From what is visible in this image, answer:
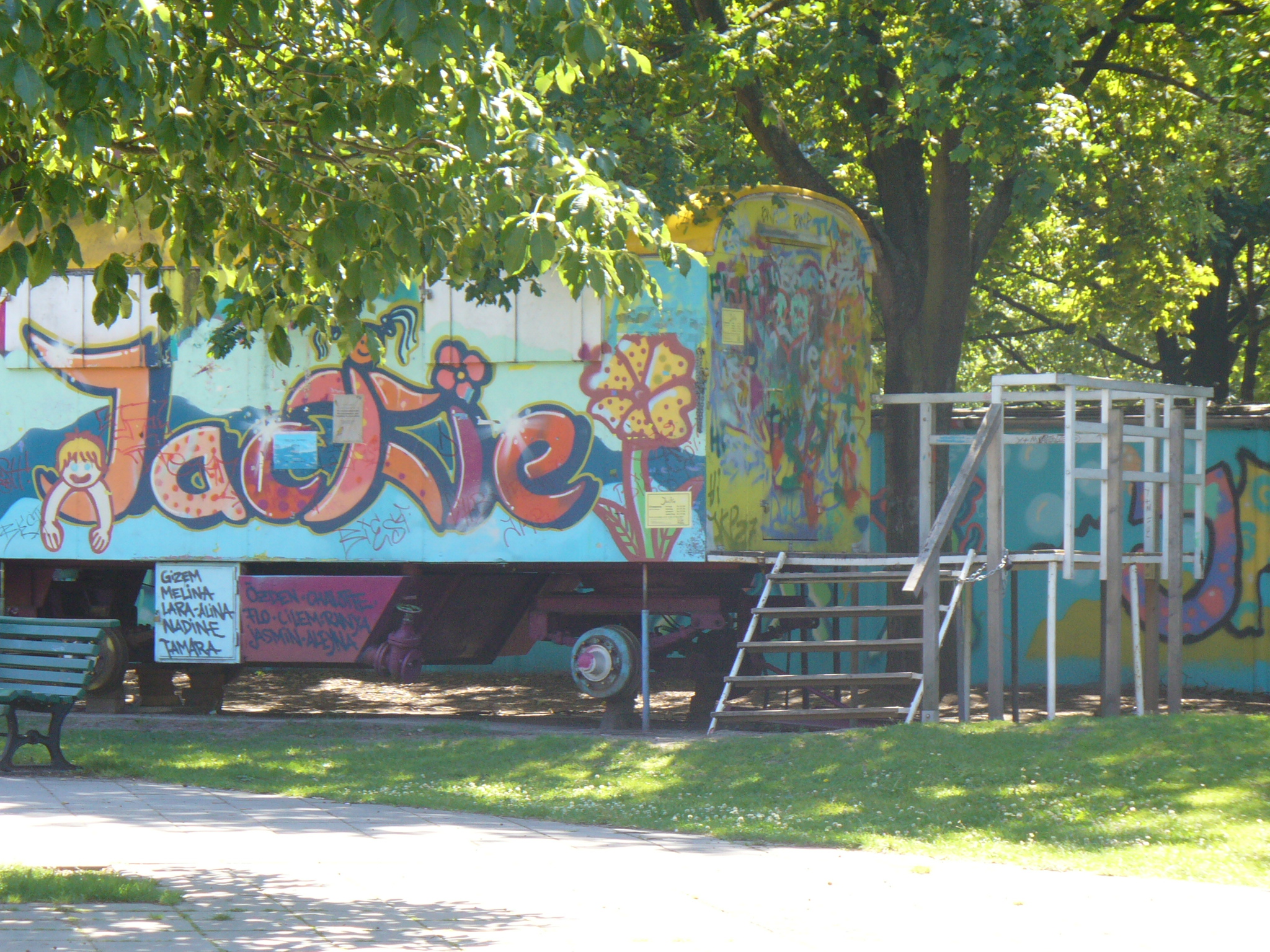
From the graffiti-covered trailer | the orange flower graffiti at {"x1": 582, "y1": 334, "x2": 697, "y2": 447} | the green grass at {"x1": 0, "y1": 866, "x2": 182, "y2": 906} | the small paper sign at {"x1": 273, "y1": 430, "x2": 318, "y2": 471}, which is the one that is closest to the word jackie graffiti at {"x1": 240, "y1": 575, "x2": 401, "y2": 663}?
the graffiti-covered trailer

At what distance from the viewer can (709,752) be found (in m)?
10.1

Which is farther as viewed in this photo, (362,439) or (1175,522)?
(362,439)

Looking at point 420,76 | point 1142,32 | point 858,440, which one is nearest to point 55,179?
point 420,76

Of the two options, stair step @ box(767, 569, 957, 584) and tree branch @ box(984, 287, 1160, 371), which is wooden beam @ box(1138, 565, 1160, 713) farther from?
tree branch @ box(984, 287, 1160, 371)

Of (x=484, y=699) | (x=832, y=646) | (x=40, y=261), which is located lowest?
(x=484, y=699)

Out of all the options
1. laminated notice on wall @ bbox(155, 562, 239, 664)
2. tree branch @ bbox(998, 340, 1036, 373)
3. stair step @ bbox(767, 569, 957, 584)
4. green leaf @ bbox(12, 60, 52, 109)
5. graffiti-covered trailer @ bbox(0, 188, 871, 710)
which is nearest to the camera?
green leaf @ bbox(12, 60, 52, 109)

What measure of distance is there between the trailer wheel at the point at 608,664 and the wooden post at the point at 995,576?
2640 millimetres

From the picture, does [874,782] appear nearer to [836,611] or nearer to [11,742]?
[836,611]

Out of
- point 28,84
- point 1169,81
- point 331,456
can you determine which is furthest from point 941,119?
point 28,84

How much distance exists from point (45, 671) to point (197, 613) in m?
2.68

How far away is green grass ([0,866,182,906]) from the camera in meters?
5.71

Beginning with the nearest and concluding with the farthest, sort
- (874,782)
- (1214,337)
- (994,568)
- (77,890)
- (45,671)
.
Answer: (77,890) < (874,782) < (45,671) < (994,568) < (1214,337)

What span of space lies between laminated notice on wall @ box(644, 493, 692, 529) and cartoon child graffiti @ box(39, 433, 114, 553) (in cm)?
466

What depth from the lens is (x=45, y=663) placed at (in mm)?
10320
